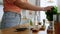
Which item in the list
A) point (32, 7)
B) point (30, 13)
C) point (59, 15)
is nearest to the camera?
point (59, 15)

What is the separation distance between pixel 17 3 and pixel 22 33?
34 centimetres

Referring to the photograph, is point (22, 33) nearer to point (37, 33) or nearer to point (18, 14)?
point (37, 33)

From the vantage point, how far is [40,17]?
11.2 ft

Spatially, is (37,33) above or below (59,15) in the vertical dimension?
below

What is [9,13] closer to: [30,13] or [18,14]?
[18,14]

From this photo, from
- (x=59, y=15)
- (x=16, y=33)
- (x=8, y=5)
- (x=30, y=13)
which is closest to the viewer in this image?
(x=59, y=15)

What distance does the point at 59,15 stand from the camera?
76cm

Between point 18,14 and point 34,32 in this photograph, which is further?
point 18,14

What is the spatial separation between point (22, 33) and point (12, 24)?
1.21 feet

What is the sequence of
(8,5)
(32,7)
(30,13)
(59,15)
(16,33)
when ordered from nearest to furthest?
1. (59,15)
2. (16,33)
3. (32,7)
4. (8,5)
5. (30,13)

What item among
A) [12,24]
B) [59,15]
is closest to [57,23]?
[59,15]

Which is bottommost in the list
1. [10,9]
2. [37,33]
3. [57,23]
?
[37,33]

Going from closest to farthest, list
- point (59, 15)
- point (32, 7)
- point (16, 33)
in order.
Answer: point (59, 15) < point (16, 33) < point (32, 7)

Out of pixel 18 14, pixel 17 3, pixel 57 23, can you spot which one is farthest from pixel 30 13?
pixel 57 23
